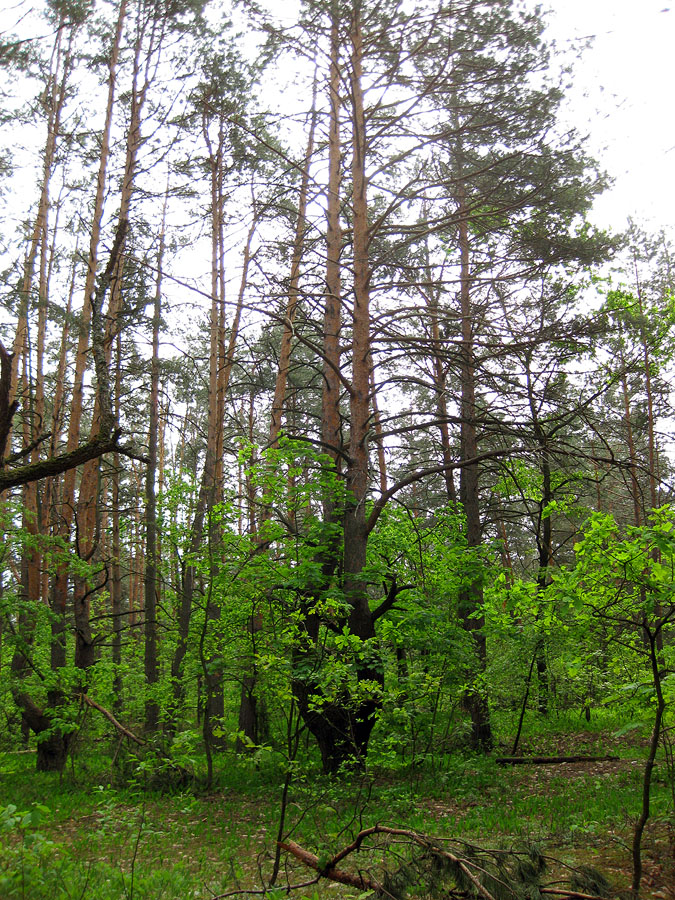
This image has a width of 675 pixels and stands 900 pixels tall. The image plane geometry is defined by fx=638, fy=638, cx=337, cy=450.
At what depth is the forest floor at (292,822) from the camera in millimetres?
4828

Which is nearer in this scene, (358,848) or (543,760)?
(358,848)

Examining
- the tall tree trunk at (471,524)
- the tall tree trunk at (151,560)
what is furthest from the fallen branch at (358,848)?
the tall tree trunk at (151,560)

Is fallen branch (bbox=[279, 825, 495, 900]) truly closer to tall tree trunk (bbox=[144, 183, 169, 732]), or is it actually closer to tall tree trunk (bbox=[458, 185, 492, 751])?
tall tree trunk (bbox=[458, 185, 492, 751])

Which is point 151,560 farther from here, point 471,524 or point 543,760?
point 543,760

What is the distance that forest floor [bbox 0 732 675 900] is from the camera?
483 centimetres

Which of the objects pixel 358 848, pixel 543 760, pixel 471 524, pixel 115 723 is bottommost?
pixel 543 760

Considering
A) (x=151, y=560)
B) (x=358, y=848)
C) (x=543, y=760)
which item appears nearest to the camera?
(x=358, y=848)

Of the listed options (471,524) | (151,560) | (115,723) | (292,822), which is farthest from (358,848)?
(151,560)

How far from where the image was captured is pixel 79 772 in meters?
11.7

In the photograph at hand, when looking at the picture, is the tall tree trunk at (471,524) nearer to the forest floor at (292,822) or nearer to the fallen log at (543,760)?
the fallen log at (543,760)

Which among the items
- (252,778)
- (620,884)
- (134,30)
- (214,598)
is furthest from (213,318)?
(620,884)

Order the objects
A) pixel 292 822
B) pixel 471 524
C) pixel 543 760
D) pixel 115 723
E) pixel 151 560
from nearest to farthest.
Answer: pixel 115 723 < pixel 292 822 < pixel 543 760 < pixel 471 524 < pixel 151 560

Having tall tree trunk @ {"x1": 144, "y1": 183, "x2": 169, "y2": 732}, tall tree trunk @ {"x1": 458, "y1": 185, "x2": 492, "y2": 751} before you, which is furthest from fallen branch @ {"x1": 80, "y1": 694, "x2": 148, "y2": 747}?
tall tree trunk @ {"x1": 144, "y1": 183, "x2": 169, "y2": 732}

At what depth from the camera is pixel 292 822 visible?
24.9 feet
